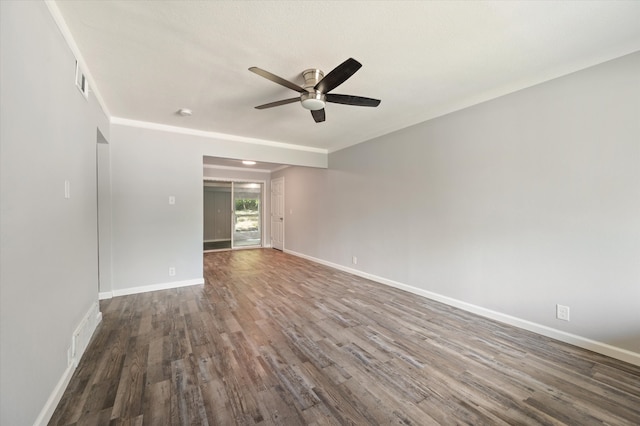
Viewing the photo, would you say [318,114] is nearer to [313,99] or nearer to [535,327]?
[313,99]

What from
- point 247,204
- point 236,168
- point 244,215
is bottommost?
point 244,215

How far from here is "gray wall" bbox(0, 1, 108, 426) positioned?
1.10m

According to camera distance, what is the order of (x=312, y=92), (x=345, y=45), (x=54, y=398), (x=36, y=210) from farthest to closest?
(x=312, y=92) → (x=345, y=45) → (x=54, y=398) → (x=36, y=210)

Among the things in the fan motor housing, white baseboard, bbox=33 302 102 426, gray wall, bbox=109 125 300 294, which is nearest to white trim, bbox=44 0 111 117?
gray wall, bbox=109 125 300 294

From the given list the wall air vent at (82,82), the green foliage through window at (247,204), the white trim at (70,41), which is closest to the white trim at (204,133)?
the white trim at (70,41)

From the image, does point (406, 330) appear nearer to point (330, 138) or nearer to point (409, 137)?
point (409, 137)

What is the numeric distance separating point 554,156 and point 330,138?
308 cm

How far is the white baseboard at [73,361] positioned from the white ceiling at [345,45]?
2.20 metres

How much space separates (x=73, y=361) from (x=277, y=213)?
19.1 ft

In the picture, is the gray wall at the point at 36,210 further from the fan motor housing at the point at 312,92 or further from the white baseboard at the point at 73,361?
the fan motor housing at the point at 312,92

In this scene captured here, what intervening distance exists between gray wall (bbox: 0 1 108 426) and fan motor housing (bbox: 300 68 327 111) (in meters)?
1.68

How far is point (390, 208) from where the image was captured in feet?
13.2

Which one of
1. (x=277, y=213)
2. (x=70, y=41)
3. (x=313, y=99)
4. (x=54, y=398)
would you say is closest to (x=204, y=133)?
(x=70, y=41)

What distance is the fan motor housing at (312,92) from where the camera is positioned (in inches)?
89.2
